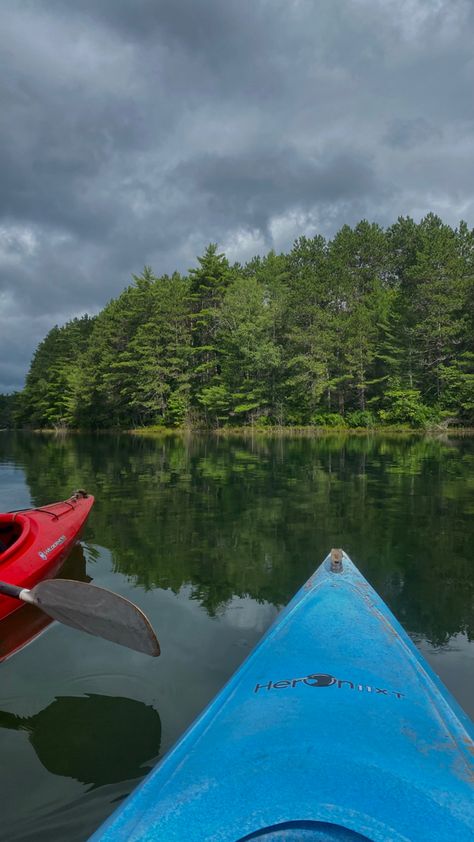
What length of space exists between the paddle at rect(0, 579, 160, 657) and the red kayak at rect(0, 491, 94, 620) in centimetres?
104

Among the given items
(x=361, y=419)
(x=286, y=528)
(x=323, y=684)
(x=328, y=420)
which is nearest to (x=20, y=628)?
(x=323, y=684)

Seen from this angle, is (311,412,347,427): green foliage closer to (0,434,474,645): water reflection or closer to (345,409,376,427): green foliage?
(345,409,376,427): green foliage

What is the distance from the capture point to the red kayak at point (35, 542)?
416 cm

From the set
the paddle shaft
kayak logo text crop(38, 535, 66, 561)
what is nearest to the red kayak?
kayak logo text crop(38, 535, 66, 561)

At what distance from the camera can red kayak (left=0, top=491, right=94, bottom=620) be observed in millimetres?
4156

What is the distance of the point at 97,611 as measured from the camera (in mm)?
2965

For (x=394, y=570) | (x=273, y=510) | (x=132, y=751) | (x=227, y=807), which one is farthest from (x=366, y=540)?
(x=227, y=807)

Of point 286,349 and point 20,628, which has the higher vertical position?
point 286,349

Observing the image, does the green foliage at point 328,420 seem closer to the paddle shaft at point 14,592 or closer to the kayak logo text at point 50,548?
the kayak logo text at point 50,548

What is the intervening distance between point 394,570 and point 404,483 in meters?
6.59

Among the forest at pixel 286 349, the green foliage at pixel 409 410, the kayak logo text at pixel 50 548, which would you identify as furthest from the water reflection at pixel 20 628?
the green foliage at pixel 409 410

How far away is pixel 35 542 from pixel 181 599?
1534 millimetres

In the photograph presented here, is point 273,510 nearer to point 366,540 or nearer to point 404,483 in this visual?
point 366,540

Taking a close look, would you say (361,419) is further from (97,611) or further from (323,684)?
(323,684)
